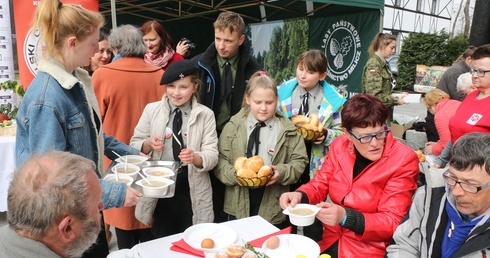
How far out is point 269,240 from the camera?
Result: 6.04ft

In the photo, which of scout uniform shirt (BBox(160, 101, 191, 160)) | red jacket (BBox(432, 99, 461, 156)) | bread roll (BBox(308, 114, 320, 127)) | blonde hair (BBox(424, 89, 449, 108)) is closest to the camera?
scout uniform shirt (BBox(160, 101, 191, 160))

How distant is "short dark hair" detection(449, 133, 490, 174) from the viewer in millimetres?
1651

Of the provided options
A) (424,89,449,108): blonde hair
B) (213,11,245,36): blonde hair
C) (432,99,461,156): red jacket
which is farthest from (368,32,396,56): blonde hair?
(213,11,245,36): blonde hair

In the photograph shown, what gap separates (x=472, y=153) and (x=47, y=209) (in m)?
1.69

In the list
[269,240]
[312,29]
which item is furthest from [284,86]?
[312,29]

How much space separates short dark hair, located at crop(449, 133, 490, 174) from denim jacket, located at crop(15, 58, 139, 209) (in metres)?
1.56

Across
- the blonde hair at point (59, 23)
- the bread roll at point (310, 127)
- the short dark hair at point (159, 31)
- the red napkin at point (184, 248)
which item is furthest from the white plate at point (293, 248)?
the short dark hair at point (159, 31)

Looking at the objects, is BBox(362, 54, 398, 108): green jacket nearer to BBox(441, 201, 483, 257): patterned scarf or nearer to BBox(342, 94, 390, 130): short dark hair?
BBox(342, 94, 390, 130): short dark hair

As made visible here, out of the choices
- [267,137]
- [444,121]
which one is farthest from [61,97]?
[444,121]

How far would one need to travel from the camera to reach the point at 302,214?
1979 millimetres

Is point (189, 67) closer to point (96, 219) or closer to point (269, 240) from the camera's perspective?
point (269, 240)

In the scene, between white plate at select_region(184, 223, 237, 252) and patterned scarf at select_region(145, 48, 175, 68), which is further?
patterned scarf at select_region(145, 48, 175, 68)

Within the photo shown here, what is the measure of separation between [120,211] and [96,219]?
180cm

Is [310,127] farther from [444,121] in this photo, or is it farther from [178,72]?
[444,121]
